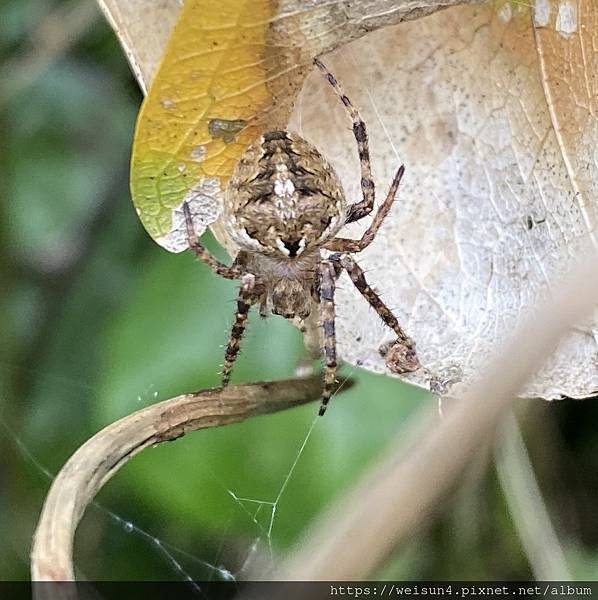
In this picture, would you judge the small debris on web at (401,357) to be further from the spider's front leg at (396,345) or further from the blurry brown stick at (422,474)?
the blurry brown stick at (422,474)

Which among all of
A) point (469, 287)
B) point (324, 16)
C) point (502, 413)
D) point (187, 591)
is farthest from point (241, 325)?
point (502, 413)

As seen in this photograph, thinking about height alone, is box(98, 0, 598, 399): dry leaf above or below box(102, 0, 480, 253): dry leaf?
below

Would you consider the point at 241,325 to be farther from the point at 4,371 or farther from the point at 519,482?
the point at 4,371

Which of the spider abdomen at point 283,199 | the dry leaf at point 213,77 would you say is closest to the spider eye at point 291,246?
the spider abdomen at point 283,199

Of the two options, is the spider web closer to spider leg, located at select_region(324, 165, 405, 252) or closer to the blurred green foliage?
the blurred green foliage

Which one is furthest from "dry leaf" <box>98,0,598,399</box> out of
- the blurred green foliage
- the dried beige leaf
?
the blurred green foliage
